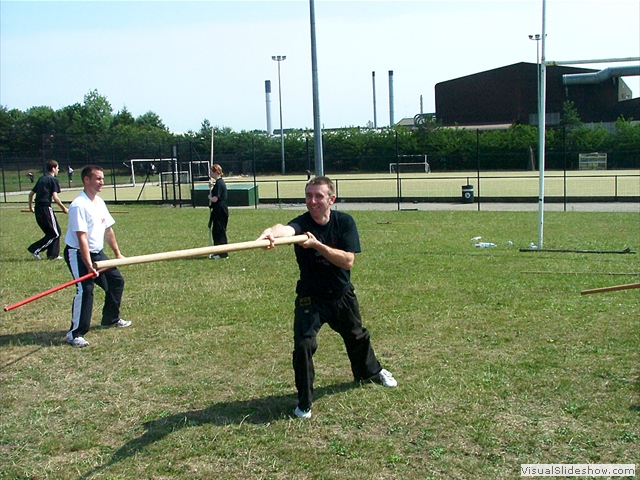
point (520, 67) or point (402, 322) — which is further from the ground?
point (520, 67)

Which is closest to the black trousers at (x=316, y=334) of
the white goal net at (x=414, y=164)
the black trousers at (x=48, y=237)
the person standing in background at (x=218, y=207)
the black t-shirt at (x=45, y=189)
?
the person standing in background at (x=218, y=207)

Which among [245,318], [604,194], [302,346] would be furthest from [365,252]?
[604,194]

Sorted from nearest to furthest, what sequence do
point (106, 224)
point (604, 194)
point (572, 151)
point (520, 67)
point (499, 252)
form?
point (106, 224), point (499, 252), point (604, 194), point (572, 151), point (520, 67)

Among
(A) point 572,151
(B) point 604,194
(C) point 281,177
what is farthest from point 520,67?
(B) point 604,194

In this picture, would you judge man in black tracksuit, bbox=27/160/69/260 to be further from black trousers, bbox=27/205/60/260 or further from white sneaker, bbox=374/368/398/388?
white sneaker, bbox=374/368/398/388

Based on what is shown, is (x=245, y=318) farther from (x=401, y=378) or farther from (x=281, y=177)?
(x=281, y=177)

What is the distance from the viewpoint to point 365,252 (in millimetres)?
13445

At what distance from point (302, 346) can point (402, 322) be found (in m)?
2.96

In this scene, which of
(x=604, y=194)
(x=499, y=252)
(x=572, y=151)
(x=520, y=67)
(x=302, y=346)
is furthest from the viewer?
(x=520, y=67)

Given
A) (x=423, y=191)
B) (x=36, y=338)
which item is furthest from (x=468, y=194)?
(x=36, y=338)

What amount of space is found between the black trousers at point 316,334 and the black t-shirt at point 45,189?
389 inches

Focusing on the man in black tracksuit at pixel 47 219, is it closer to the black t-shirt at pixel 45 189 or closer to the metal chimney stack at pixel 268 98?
the black t-shirt at pixel 45 189

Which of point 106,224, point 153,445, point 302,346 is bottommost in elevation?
point 153,445

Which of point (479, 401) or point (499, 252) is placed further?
point (499, 252)
